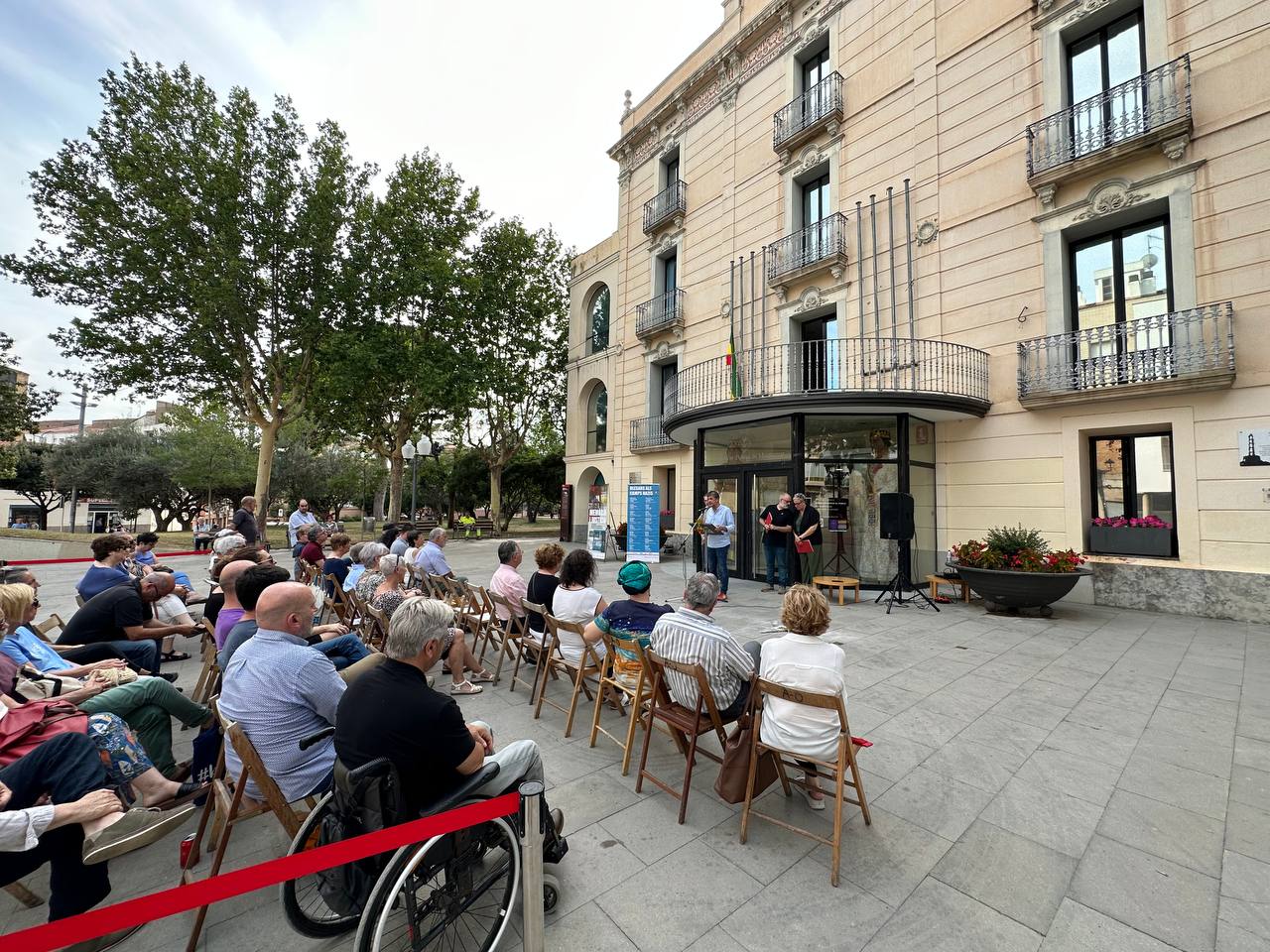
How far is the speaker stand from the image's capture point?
7619mm

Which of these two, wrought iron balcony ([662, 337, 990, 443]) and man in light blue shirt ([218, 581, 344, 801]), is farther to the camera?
wrought iron balcony ([662, 337, 990, 443])

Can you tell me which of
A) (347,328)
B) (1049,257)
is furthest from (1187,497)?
(347,328)

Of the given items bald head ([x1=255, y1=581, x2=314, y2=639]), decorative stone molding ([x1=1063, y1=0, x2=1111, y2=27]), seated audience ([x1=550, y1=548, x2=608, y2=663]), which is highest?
decorative stone molding ([x1=1063, y1=0, x2=1111, y2=27])

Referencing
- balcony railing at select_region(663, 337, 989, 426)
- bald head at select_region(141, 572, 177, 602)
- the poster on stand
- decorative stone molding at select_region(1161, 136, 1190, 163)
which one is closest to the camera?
bald head at select_region(141, 572, 177, 602)

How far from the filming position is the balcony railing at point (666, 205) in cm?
1513

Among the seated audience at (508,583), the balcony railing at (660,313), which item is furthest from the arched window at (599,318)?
the seated audience at (508,583)

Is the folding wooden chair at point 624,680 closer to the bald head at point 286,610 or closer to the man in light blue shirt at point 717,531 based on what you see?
the bald head at point 286,610

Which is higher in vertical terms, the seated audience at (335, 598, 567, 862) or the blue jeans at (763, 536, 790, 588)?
the seated audience at (335, 598, 567, 862)

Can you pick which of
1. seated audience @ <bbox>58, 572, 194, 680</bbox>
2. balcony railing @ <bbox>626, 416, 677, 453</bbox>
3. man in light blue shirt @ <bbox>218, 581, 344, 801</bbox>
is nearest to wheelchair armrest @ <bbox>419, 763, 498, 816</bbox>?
man in light blue shirt @ <bbox>218, 581, 344, 801</bbox>

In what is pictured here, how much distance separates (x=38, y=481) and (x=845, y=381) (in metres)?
39.2

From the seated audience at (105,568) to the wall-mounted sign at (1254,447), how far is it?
1233 cm

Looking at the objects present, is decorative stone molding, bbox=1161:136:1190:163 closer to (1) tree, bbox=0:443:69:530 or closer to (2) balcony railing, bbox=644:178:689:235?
(2) balcony railing, bbox=644:178:689:235

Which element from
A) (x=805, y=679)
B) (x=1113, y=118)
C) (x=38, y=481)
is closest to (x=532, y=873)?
(x=805, y=679)

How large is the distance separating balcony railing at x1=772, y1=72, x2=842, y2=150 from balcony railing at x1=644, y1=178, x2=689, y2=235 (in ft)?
10.1
